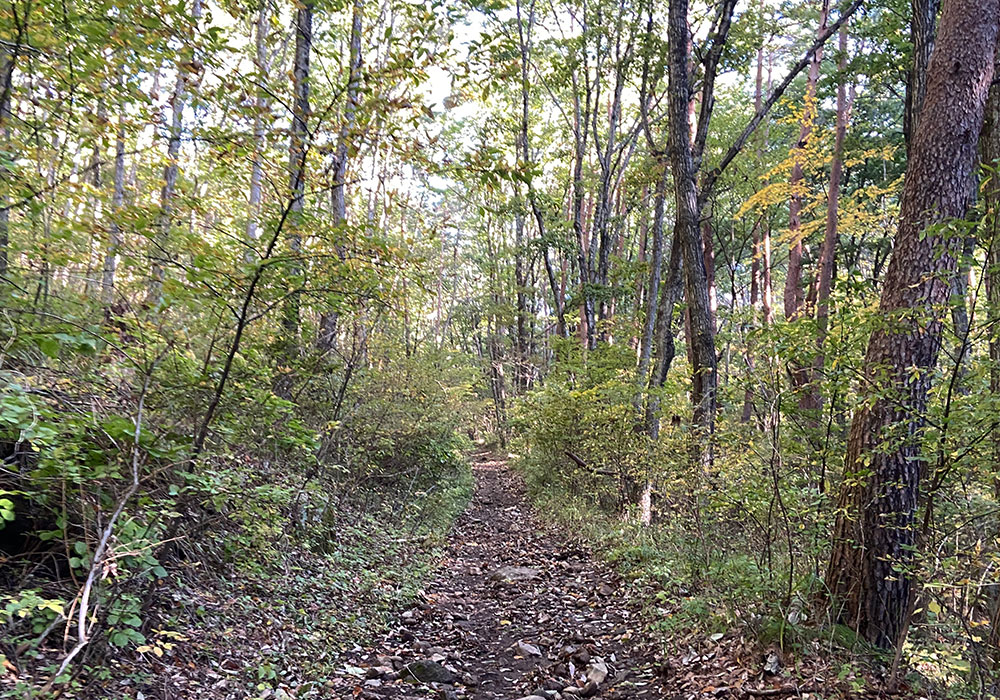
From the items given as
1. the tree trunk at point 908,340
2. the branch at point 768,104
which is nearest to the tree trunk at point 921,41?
the branch at point 768,104

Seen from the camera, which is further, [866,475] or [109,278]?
[109,278]

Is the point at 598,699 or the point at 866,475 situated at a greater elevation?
the point at 866,475

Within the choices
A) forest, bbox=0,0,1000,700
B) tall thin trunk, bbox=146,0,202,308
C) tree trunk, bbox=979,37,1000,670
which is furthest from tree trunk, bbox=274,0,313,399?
tree trunk, bbox=979,37,1000,670

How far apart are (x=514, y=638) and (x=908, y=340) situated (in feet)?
15.2

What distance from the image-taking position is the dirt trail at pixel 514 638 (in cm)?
485

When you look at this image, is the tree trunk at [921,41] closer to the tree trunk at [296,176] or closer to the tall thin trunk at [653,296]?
the tall thin trunk at [653,296]

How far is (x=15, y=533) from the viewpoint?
12.0 feet

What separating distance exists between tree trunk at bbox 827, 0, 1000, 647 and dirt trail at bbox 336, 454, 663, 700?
72.0 inches

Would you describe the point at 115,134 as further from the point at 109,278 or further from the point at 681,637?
the point at 681,637

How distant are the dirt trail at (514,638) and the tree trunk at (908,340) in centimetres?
183

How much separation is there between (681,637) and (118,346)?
5.11 m

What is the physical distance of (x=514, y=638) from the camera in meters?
6.02

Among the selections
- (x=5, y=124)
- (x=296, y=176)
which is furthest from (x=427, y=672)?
(x=5, y=124)

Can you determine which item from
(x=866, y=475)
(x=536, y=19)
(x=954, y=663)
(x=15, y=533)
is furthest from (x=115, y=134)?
(x=536, y=19)
